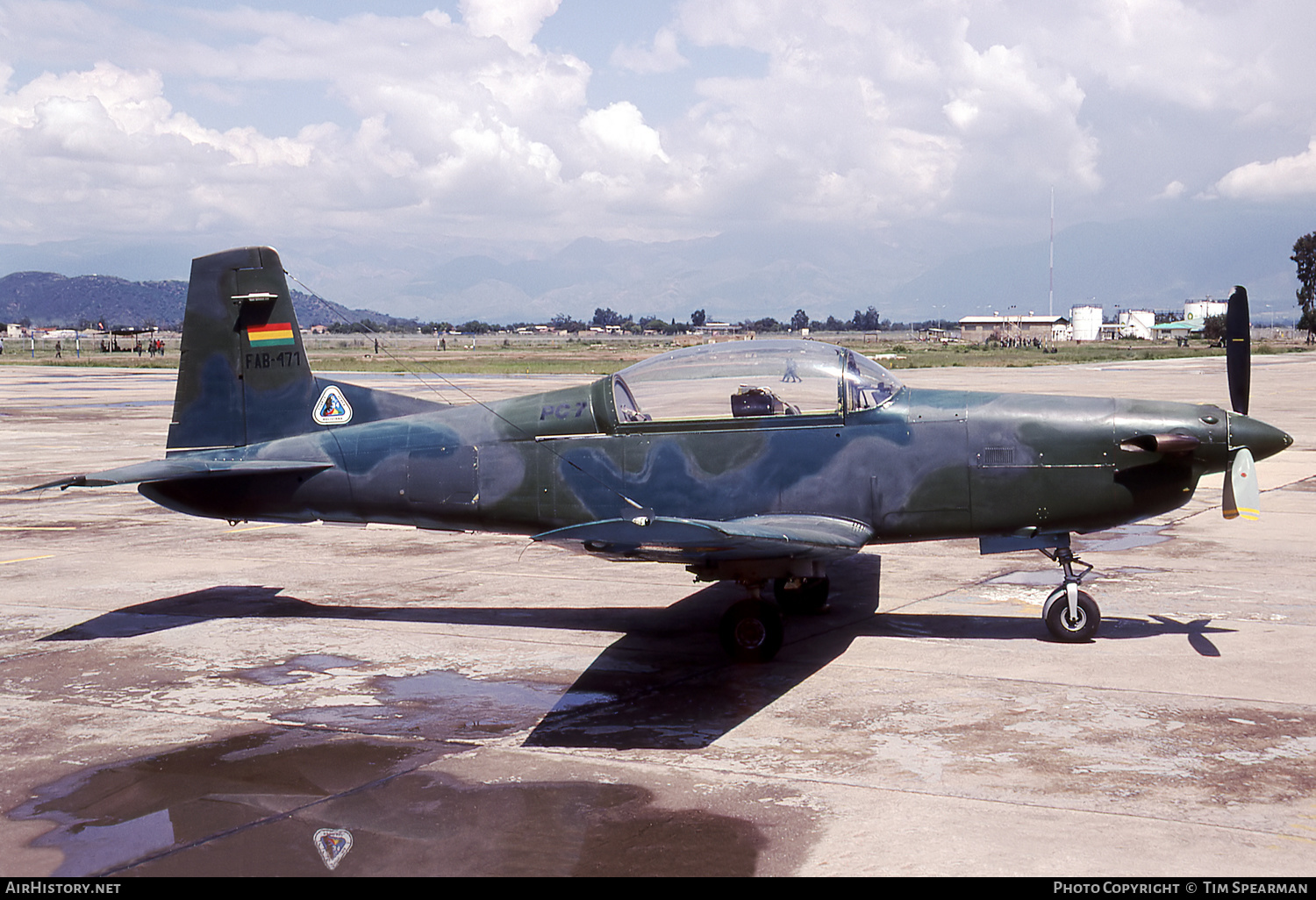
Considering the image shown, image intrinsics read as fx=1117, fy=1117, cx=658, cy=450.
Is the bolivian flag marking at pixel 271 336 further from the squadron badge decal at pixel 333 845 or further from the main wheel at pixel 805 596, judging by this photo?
the squadron badge decal at pixel 333 845

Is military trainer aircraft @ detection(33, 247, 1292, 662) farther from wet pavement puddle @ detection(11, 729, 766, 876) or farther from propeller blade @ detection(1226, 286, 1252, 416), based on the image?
wet pavement puddle @ detection(11, 729, 766, 876)

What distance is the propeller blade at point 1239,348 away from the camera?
890cm

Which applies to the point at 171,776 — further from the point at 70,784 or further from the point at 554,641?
the point at 554,641

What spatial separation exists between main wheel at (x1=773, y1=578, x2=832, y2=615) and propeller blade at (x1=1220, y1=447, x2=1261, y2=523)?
11.1 feet

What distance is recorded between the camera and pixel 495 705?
7.64 metres

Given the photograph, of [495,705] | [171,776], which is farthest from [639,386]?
[171,776]

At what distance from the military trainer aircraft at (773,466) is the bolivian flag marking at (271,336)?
115 cm

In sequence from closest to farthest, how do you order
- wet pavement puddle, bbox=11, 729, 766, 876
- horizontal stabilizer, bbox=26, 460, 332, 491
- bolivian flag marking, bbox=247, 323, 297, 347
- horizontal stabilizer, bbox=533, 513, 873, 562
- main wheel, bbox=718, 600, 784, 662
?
wet pavement puddle, bbox=11, 729, 766, 876 → horizontal stabilizer, bbox=533, 513, 873, 562 → main wheel, bbox=718, 600, 784, 662 → horizontal stabilizer, bbox=26, 460, 332, 491 → bolivian flag marking, bbox=247, 323, 297, 347

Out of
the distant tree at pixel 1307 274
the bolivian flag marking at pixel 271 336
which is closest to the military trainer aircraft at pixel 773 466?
the bolivian flag marking at pixel 271 336

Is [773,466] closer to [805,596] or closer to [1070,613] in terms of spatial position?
[805,596]

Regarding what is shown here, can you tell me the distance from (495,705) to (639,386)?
10.00ft

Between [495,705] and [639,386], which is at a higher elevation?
[639,386]

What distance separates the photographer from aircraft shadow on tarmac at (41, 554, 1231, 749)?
23.9ft

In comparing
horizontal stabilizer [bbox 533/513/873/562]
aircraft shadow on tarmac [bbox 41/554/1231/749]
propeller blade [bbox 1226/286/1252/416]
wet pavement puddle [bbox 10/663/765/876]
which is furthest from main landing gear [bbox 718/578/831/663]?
propeller blade [bbox 1226/286/1252/416]
